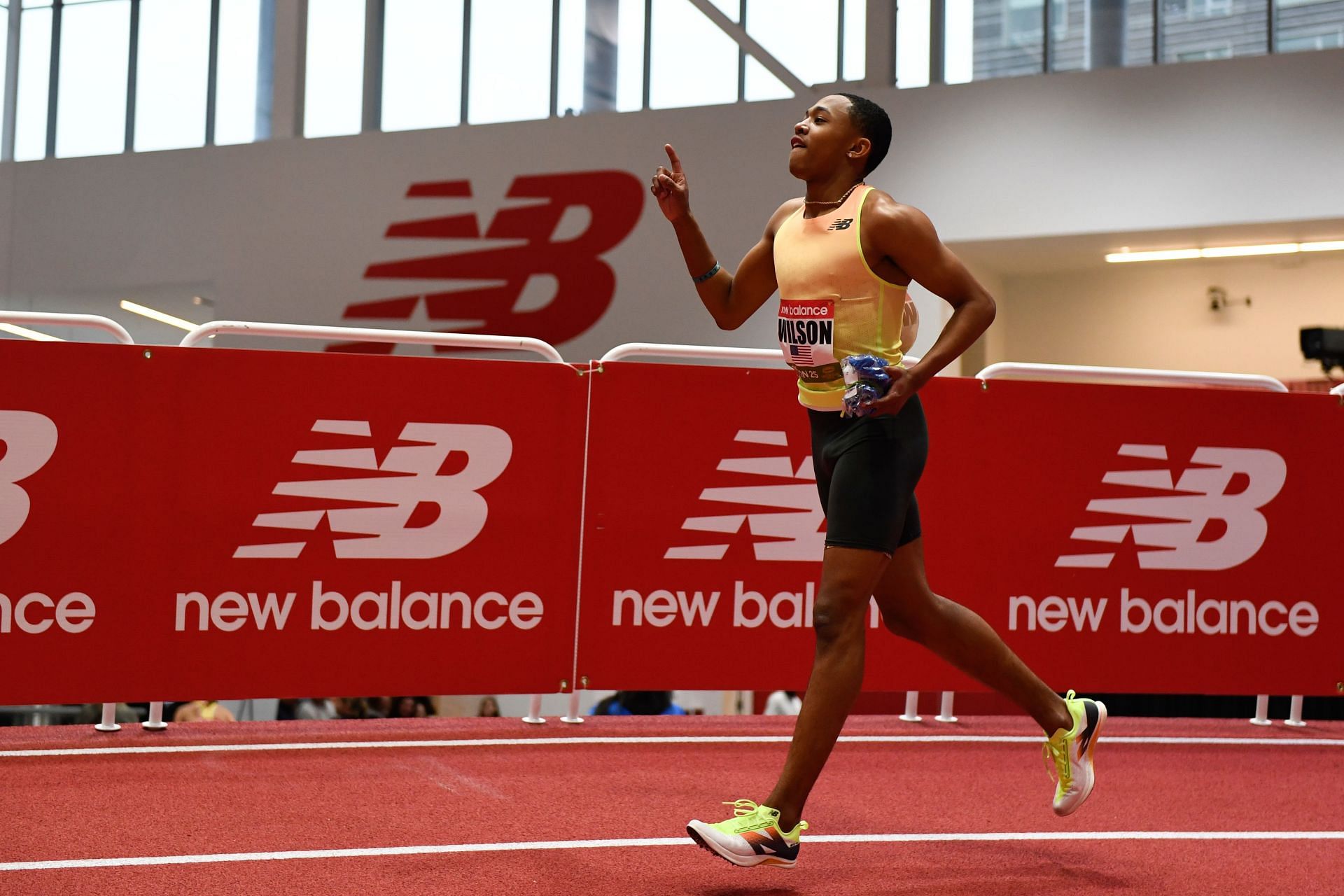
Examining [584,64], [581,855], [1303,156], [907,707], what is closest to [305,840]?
[581,855]

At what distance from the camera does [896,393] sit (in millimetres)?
3180

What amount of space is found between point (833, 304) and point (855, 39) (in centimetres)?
1405

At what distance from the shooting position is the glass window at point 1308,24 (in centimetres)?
1438

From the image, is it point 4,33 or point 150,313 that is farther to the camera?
point 4,33

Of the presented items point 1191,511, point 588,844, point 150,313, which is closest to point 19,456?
point 588,844

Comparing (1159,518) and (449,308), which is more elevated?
(449,308)

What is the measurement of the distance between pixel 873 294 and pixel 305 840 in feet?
6.60

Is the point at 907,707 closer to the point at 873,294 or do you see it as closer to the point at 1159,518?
the point at 1159,518

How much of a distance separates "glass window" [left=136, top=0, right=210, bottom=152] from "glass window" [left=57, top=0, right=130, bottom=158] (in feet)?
1.02

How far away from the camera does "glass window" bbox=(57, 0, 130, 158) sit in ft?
68.8

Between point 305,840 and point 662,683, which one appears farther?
point 662,683

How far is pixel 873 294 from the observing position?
333 cm

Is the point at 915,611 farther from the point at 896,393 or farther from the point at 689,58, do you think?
the point at 689,58

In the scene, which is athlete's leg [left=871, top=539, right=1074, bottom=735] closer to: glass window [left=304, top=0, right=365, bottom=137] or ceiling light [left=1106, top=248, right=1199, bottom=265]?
ceiling light [left=1106, top=248, right=1199, bottom=265]
